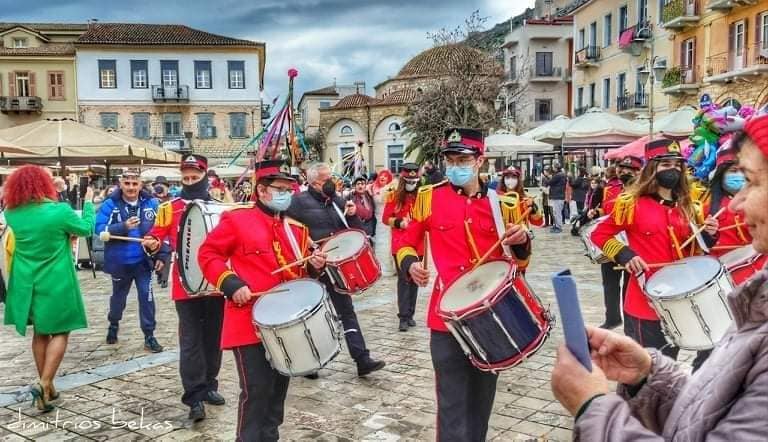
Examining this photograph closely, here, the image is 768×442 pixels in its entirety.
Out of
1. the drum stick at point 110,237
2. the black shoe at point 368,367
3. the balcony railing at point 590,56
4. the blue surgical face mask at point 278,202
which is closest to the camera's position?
the blue surgical face mask at point 278,202

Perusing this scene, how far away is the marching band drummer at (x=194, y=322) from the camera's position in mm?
5109

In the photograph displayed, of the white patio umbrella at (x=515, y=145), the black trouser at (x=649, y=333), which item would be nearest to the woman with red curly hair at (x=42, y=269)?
A: the black trouser at (x=649, y=333)

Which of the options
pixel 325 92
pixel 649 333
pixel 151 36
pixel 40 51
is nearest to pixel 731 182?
pixel 649 333

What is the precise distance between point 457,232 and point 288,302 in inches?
41.8

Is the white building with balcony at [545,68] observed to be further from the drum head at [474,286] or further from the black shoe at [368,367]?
the drum head at [474,286]

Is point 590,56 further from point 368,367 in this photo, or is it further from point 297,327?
point 297,327

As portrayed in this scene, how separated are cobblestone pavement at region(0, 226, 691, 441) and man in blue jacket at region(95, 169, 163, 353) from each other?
1.39 feet

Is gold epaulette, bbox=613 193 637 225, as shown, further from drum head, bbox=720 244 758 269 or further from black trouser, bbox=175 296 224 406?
black trouser, bbox=175 296 224 406

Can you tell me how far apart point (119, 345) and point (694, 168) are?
260 inches

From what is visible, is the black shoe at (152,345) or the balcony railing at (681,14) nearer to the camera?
the black shoe at (152,345)

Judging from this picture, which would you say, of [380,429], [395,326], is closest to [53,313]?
[380,429]

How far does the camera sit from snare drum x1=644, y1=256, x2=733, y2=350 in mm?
4117

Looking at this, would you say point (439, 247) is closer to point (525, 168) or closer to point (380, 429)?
point (380, 429)

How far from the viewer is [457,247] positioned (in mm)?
4020
